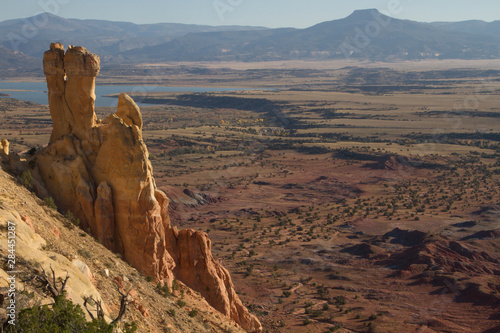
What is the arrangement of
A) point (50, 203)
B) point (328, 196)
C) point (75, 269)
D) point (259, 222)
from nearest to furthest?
point (75, 269) < point (50, 203) < point (259, 222) < point (328, 196)

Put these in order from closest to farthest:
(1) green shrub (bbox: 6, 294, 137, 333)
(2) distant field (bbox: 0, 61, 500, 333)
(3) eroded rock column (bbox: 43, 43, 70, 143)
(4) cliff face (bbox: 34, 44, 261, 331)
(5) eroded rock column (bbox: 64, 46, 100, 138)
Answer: (1) green shrub (bbox: 6, 294, 137, 333), (4) cliff face (bbox: 34, 44, 261, 331), (5) eroded rock column (bbox: 64, 46, 100, 138), (3) eroded rock column (bbox: 43, 43, 70, 143), (2) distant field (bbox: 0, 61, 500, 333)

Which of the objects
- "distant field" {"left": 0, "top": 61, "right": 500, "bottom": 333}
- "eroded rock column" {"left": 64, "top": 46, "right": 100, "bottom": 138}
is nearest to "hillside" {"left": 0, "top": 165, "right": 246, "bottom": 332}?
"eroded rock column" {"left": 64, "top": 46, "right": 100, "bottom": 138}

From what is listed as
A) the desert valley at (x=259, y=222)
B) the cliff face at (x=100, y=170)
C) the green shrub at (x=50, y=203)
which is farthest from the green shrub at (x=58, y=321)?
the cliff face at (x=100, y=170)

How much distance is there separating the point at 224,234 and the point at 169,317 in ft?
93.1

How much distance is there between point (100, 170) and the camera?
15.5 meters

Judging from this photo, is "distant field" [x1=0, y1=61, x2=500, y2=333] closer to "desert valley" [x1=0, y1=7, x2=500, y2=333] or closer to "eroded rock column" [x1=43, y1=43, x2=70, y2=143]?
"desert valley" [x1=0, y1=7, x2=500, y2=333]

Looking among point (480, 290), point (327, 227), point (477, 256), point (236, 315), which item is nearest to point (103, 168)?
point (236, 315)

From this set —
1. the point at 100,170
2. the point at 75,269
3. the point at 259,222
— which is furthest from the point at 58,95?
the point at 259,222

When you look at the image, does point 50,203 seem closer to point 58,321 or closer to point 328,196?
point 58,321

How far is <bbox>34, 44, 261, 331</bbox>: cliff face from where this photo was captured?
15133 millimetres

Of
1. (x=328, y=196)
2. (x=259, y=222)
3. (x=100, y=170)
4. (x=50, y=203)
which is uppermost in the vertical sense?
(x=100, y=170)

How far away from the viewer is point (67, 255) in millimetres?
12141

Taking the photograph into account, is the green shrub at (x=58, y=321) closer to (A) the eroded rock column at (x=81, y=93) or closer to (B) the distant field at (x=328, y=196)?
(A) the eroded rock column at (x=81, y=93)

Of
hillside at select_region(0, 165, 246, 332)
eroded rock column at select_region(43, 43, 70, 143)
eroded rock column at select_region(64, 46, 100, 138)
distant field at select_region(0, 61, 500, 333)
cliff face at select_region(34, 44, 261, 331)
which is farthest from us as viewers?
distant field at select_region(0, 61, 500, 333)
